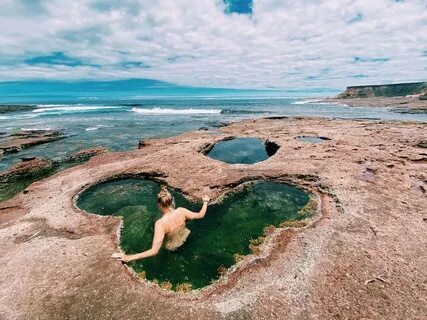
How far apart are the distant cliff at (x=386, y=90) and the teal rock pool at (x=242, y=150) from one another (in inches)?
6340

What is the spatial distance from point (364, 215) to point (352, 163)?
6.90m

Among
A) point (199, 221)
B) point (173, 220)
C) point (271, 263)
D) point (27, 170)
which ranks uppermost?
point (173, 220)

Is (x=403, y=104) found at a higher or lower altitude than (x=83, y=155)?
lower

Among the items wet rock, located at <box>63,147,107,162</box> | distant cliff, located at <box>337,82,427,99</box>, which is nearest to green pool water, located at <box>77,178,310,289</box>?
wet rock, located at <box>63,147,107,162</box>

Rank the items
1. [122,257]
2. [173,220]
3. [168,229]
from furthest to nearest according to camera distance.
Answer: [173,220]
[168,229]
[122,257]

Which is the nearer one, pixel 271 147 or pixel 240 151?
pixel 271 147

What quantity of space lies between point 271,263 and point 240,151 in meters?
17.6

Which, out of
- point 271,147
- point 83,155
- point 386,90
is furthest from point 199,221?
point 386,90

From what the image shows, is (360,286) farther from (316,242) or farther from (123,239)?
(123,239)

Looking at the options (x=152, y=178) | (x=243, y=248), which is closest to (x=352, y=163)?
(x=243, y=248)

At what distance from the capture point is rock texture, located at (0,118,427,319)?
753 cm

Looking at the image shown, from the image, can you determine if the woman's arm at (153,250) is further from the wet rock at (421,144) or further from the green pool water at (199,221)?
the wet rock at (421,144)

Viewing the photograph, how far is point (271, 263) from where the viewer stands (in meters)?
9.21

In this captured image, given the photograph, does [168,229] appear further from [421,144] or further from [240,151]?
[421,144]
